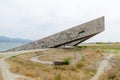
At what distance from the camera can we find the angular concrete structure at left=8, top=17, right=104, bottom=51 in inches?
1607

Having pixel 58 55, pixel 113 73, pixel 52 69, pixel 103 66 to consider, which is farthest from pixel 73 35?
pixel 113 73

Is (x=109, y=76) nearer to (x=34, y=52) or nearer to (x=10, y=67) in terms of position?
(x=10, y=67)

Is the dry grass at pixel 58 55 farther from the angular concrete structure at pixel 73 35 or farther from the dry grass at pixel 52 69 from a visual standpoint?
the angular concrete structure at pixel 73 35

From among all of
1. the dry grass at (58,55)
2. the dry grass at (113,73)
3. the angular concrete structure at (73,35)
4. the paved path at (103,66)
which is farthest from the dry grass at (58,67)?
the angular concrete structure at (73,35)

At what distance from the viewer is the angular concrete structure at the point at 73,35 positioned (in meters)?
40.8

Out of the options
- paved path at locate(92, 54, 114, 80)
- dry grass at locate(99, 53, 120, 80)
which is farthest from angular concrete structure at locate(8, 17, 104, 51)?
dry grass at locate(99, 53, 120, 80)

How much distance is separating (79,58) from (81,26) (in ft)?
31.1

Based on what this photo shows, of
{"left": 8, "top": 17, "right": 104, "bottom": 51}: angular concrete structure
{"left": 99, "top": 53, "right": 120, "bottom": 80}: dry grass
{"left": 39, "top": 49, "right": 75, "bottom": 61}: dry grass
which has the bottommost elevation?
{"left": 99, "top": 53, "right": 120, "bottom": 80}: dry grass

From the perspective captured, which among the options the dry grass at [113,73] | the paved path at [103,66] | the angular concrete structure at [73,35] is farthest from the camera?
the angular concrete structure at [73,35]

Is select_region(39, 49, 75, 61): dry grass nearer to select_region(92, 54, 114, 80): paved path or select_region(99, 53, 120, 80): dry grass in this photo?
select_region(92, 54, 114, 80): paved path

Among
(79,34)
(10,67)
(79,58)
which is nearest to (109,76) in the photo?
(79,58)

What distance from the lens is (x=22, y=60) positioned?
31359 millimetres

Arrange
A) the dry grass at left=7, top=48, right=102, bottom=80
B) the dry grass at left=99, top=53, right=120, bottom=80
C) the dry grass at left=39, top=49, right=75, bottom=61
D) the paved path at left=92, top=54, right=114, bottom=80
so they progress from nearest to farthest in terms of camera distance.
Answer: the dry grass at left=7, top=48, right=102, bottom=80
the dry grass at left=99, top=53, right=120, bottom=80
the paved path at left=92, top=54, right=114, bottom=80
the dry grass at left=39, top=49, right=75, bottom=61

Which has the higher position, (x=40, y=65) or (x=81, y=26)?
(x=81, y=26)
